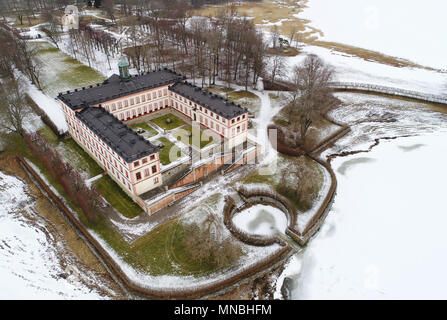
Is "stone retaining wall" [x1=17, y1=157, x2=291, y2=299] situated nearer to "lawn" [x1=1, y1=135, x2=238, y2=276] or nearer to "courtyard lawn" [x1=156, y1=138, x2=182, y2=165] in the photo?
"lawn" [x1=1, y1=135, x2=238, y2=276]

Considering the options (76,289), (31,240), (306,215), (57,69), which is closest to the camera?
(76,289)

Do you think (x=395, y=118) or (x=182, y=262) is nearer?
(x=182, y=262)

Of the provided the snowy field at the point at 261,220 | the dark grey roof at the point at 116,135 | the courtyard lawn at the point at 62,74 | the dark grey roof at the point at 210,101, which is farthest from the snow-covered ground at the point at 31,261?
the courtyard lawn at the point at 62,74

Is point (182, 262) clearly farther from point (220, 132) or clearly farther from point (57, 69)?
point (57, 69)

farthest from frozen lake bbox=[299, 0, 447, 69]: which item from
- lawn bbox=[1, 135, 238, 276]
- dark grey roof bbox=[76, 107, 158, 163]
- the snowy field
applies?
lawn bbox=[1, 135, 238, 276]

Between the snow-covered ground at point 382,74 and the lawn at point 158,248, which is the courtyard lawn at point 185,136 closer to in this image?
the lawn at point 158,248

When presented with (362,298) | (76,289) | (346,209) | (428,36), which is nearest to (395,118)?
(346,209)

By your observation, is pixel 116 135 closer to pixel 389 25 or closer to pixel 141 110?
pixel 141 110

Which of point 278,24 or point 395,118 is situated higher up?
point 278,24

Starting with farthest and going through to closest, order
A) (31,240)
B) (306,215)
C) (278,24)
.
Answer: (278,24) < (306,215) < (31,240)
